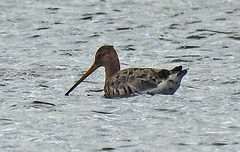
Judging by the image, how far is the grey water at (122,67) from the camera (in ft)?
44.0

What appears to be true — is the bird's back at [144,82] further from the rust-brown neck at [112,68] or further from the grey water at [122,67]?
the rust-brown neck at [112,68]

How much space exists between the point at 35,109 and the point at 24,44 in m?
5.64

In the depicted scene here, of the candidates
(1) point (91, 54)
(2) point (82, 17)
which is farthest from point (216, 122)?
(2) point (82, 17)

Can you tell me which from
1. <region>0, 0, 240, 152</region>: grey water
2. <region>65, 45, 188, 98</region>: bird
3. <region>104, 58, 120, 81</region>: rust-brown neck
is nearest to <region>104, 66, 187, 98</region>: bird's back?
<region>65, 45, 188, 98</region>: bird

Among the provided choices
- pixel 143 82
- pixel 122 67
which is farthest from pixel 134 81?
pixel 122 67

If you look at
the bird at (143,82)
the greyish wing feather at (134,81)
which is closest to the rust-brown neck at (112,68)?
the bird at (143,82)

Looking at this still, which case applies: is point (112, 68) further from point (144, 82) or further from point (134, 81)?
point (144, 82)

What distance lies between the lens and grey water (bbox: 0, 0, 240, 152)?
44.0ft

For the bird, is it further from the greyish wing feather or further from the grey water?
the grey water

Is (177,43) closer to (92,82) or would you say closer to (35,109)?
(92,82)

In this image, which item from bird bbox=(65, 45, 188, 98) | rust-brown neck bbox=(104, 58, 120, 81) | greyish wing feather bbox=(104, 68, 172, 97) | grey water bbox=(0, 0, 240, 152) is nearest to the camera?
grey water bbox=(0, 0, 240, 152)

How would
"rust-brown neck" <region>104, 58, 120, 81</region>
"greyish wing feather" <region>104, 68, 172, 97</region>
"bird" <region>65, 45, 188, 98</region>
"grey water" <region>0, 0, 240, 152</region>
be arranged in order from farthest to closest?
"rust-brown neck" <region>104, 58, 120, 81</region>
"greyish wing feather" <region>104, 68, 172, 97</region>
"bird" <region>65, 45, 188, 98</region>
"grey water" <region>0, 0, 240, 152</region>

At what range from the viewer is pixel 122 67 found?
18.9 m

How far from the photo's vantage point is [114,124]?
14.2 m
